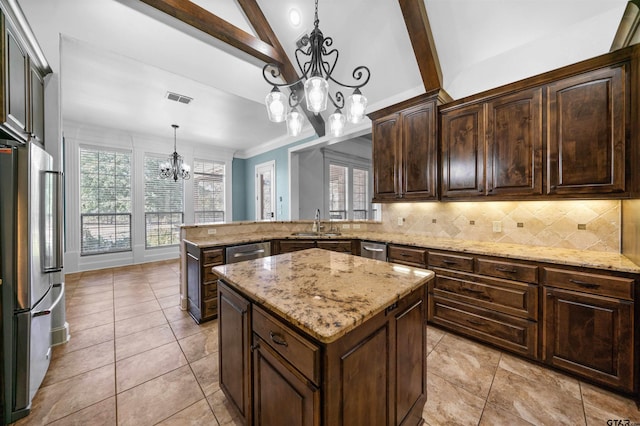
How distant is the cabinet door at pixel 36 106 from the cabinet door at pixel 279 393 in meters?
2.46

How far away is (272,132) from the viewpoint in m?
5.47

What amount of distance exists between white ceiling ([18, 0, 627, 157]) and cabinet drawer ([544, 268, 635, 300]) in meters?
1.96

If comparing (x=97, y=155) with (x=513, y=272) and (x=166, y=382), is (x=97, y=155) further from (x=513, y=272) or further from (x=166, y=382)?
(x=513, y=272)

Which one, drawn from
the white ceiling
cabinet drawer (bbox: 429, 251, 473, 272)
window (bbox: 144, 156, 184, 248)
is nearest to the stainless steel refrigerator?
the white ceiling

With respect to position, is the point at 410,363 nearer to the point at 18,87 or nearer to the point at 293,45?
the point at 18,87

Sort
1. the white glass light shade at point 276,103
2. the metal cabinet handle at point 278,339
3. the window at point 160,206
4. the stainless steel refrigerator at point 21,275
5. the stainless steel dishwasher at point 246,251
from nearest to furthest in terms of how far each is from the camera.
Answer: the metal cabinet handle at point 278,339
the stainless steel refrigerator at point 21,275
the white glass light shade at point 276,103
the stainless steel dishwasher at point 246,251
the window at point 160,206

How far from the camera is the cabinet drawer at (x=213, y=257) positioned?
2727mm

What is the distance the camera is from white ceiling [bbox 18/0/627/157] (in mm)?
2236

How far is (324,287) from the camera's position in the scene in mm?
1248

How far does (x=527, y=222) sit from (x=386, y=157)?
1688 mm

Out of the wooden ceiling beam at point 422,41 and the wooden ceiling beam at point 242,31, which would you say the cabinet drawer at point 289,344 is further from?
the wooden ceiling beam at point 422,41

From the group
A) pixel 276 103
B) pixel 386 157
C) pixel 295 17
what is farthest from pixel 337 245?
pixel 295 17

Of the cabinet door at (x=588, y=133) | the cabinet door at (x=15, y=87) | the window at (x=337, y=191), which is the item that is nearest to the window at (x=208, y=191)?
the window at (x=337, y=191)

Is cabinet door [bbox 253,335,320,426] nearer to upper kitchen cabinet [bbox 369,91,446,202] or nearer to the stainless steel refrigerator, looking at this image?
the stainless steel refrigerator
